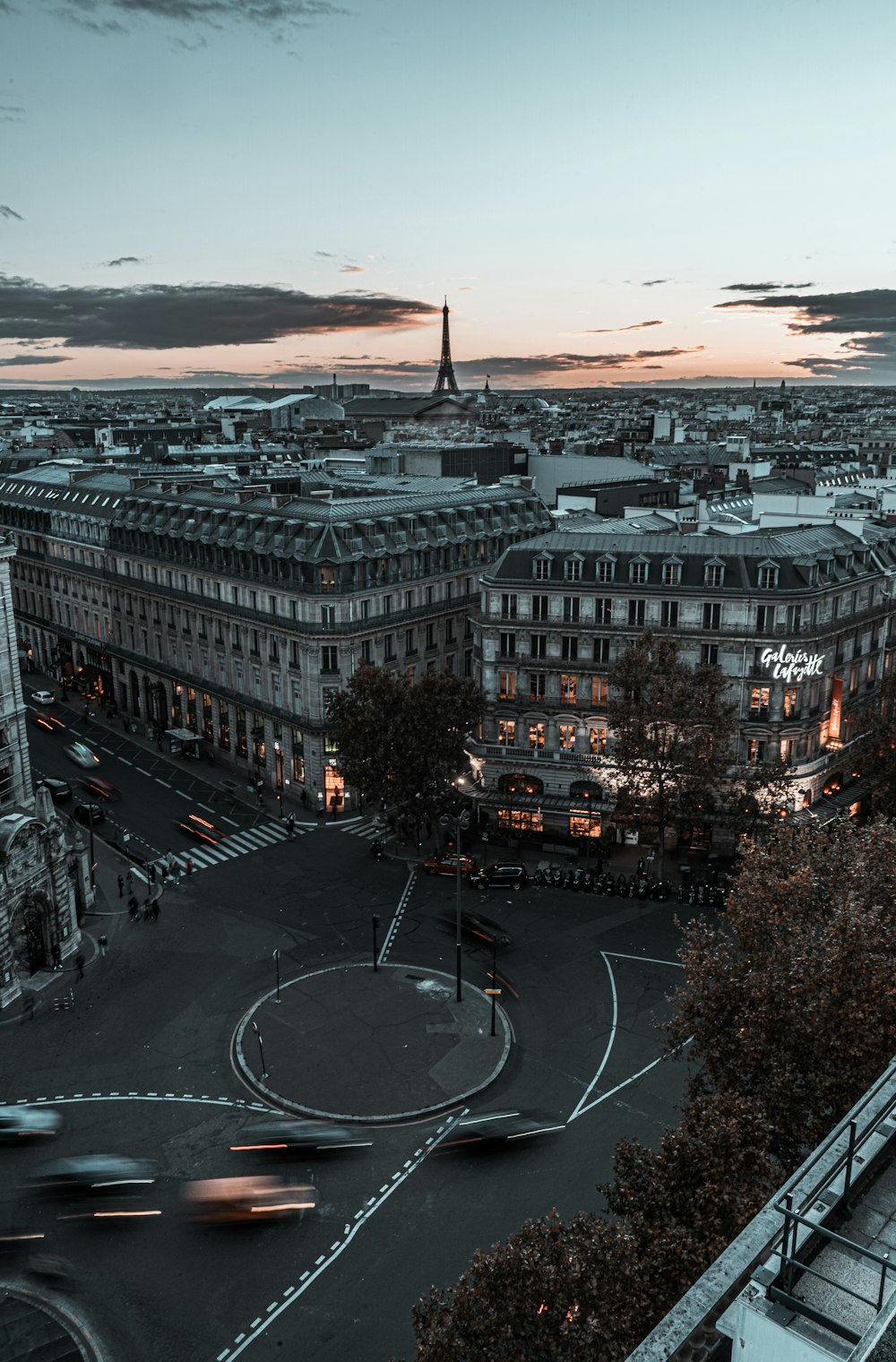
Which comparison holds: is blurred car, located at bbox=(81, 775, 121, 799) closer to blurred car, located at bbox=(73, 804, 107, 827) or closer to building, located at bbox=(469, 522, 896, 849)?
blurred car, located at bbox=(73, 804, 107, 827)

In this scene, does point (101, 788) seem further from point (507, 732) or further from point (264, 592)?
point (507, 732)

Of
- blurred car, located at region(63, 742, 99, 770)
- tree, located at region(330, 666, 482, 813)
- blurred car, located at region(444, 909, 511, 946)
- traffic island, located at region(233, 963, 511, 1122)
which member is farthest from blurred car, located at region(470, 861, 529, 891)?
blurred car, located at region(63, 742, 99, 770)

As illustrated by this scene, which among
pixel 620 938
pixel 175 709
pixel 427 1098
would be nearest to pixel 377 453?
pixel 175 709

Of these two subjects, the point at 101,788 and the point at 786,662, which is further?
the point at 101,788

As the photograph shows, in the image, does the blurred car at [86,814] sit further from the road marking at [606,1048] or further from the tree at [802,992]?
the tree at [802,992]

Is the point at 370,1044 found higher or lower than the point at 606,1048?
higher

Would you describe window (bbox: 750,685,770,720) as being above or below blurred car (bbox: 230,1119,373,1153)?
above

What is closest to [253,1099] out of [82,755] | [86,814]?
[86,814]
